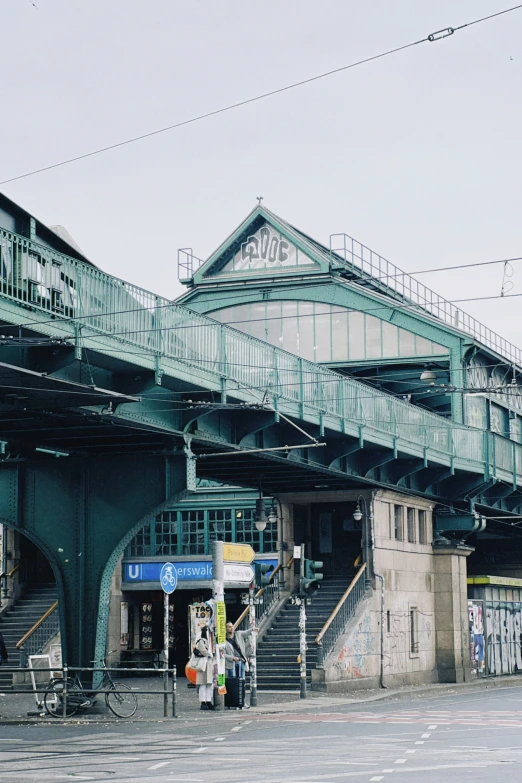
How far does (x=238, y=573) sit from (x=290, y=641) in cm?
1046

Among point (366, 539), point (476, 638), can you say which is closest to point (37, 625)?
point (366, 539)

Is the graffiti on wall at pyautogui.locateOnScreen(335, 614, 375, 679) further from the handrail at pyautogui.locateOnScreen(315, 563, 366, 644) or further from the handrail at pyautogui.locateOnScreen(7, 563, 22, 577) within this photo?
the handrail at pyautogui.locateOnScreen(7, 563, 22, 577)

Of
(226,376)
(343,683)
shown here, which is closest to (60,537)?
(226,376)

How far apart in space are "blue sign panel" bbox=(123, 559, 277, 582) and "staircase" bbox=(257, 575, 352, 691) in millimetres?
6406

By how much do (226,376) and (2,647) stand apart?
1446 cm

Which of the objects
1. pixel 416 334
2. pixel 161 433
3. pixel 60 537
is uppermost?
pixel 416 334

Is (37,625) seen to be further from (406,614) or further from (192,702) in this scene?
(192,702)

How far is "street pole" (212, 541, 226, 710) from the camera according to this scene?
94.1 ft

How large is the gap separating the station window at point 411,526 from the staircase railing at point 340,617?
380 centimetres

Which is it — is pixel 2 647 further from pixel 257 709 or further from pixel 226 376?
pixel 226 376

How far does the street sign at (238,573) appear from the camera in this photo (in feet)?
95.3

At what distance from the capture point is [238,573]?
29.4 m

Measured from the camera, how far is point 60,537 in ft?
93.8

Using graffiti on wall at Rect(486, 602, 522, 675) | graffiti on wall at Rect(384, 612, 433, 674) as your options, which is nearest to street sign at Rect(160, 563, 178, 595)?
graffiti on wall at Rect(384, 612, 433, 674)
